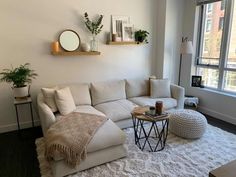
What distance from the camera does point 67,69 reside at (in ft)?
12.0

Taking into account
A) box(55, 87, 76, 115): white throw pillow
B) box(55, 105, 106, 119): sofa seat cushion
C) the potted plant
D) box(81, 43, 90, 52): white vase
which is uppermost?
box(81, 43, 90, 52): white vase

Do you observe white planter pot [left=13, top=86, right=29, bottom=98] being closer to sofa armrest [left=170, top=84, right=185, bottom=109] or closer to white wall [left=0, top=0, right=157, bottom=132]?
white wall [left=0, top=0, right=157, bottom=132]

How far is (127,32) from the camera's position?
4.12 meters

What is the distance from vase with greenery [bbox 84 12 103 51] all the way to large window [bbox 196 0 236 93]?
2.25 m

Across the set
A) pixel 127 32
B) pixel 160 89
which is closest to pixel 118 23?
pixel 127 32

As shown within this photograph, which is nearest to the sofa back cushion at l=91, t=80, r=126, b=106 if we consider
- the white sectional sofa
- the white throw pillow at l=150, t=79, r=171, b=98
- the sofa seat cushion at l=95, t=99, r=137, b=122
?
the white sectional sofa

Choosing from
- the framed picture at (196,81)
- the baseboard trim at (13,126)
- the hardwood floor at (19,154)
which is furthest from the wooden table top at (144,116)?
the framed picture at (196,81)

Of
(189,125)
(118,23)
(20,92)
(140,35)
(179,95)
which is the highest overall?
(118,23)

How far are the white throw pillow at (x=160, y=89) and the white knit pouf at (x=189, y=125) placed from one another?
865 mm

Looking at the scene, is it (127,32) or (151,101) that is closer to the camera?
(151,101)

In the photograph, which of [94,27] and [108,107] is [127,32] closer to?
[94,27]

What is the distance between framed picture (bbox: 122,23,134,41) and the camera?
160 inches

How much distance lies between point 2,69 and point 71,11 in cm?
155

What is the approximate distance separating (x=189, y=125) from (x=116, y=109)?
1181 mm
